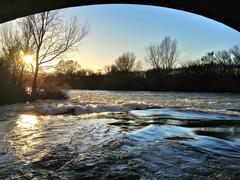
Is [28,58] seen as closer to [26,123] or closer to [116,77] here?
[26,123]

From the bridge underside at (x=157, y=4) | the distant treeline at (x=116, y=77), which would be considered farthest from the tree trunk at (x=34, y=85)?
the bridge underside at (x=157, y=4)

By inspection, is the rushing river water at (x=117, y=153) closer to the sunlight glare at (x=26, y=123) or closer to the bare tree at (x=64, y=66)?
the sunlight glare at (x=26, y=123)

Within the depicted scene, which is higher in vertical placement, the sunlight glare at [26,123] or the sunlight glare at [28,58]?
the sunlight glare at [28,58]

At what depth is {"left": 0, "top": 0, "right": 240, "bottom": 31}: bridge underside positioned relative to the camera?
3217mm

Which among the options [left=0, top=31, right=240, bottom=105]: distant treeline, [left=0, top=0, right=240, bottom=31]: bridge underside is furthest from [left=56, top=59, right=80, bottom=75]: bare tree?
[left=0, top=0, right=240, bottom=31]: bridge underside

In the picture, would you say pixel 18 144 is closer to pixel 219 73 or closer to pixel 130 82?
pixel 219 73

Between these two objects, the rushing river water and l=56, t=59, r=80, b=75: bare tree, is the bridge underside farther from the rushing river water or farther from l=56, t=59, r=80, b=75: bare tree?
l=56, t=59, r=80, b=75: bare tree

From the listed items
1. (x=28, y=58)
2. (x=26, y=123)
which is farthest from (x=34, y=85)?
(x=26, y=123)

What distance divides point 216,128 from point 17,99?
2056 cm

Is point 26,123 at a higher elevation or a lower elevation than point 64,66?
lower

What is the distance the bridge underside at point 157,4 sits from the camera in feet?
10.6

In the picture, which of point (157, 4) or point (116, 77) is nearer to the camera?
point (157, 4)

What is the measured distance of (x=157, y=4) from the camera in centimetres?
350

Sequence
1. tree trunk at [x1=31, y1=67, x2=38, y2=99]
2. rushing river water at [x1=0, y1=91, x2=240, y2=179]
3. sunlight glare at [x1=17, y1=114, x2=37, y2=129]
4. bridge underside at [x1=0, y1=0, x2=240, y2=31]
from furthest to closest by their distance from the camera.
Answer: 1. tree trunk at [x1=31, y1=67, x2=38, y2=99]
2. sunlight glare at [x1=17, y1=114, x2=37, y2=129]
3. rushing river water at [x1=0, y1=91, x2=240, y2=179]
4. bridge underside at [x1=0, y1=0, x2=240, y2=31]
